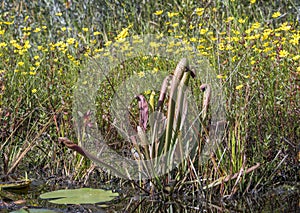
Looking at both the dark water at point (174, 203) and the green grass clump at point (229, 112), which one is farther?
the green grass clump at point (229, 112)

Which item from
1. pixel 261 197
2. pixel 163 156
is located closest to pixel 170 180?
pixel 163 156

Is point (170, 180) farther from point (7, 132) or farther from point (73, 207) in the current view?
point (7, 132)

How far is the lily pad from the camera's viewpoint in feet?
7.50

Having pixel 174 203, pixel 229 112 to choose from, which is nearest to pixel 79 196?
pixel 174 203

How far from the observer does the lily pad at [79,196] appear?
2.29 meters

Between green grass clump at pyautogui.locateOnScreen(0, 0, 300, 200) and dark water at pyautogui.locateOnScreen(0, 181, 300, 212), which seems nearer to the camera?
dark water at pyautogui.locateOnScreen(0, 181, 300, 212)

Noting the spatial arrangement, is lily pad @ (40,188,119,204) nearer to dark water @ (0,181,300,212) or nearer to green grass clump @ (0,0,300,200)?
dark water @ (0,181,300,212)

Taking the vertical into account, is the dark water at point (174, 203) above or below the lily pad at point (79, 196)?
below

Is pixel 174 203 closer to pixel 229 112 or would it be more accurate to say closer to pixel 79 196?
pixel 79 196

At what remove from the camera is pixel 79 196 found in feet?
7.73

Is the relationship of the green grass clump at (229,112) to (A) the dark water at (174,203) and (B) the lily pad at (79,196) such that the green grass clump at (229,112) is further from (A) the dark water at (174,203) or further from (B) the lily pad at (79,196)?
(B) the lily pad at (79,196)

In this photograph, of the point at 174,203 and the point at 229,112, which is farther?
the point at 229,112

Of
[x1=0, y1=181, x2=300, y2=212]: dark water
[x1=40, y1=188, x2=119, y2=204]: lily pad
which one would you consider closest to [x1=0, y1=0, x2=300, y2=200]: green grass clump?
[x1=0, y1=181, x2=300, y2=212]: dark water

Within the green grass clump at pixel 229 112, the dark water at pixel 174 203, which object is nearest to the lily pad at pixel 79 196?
the dark water at pixel 174 203
